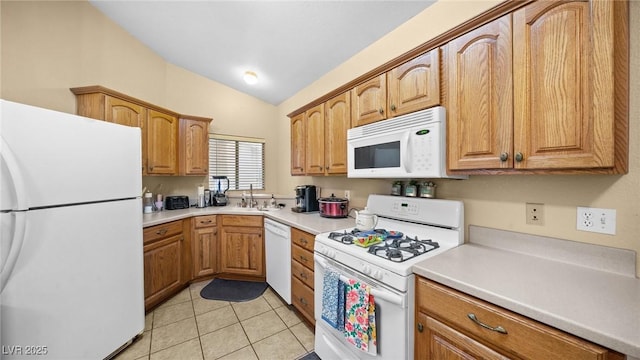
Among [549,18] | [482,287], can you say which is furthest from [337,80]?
[482,287]

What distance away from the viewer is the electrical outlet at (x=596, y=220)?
38.7 inches

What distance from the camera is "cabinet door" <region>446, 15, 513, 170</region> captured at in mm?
1081

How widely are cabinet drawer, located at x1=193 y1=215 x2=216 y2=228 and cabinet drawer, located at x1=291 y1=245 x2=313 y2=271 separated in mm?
1260

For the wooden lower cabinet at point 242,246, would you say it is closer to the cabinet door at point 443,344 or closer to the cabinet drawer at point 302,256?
the cabinet drawer at point 302,256

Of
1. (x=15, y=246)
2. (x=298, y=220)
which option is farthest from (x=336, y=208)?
(x=15, y=246)

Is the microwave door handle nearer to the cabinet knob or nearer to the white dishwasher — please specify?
the cabinet knob

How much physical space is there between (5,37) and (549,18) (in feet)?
11.1

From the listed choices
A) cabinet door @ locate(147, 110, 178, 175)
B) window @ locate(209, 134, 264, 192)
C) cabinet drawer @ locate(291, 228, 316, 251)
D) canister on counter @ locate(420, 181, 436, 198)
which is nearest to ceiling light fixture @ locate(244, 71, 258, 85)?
window @ locate(209, 134, 264, 192)

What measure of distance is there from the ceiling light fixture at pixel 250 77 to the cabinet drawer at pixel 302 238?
7.17 ft

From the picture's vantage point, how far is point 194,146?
3027 mm

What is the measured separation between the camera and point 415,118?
1418 mm

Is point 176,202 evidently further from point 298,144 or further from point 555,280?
point 555,280

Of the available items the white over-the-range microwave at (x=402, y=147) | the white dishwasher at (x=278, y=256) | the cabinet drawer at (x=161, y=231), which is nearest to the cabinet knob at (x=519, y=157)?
the white over-the-range microwave at (x=402, y=147)

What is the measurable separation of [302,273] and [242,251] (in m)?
1.10
